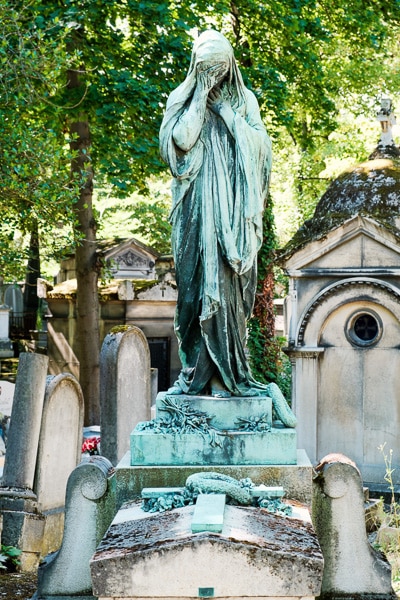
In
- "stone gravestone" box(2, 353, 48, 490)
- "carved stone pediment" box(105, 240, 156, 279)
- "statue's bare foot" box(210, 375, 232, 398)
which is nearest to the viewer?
"statue's bare foot" box(210, 375, 232, 398)

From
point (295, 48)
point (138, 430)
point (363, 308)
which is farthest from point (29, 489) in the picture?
point (295, 48)

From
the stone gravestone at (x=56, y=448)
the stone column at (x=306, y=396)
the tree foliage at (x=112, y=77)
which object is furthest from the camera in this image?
the tree foliage at (x=112, y=77)

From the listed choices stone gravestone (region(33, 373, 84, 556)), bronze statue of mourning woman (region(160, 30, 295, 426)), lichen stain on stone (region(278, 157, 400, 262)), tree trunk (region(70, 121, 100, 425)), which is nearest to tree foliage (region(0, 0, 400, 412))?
tree trunk (region(70, 121, 100, 425))

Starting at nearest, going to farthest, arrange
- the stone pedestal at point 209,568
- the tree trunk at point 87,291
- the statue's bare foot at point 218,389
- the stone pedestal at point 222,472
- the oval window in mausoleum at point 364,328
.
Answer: the stone pedestal at point 209,568 → the stone pedestal at point 222,472 → the statue's bare foot at point 218,389 → the oval window in mausoleum at point 364,328 → the tree trunk at point 87,291

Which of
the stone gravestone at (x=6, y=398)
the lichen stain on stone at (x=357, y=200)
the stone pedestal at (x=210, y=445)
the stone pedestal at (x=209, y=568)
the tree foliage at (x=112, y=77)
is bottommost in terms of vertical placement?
the stone pedestal at (x=209, y=568)

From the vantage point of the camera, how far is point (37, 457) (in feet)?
29.3

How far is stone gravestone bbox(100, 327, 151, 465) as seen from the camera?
29.5ft

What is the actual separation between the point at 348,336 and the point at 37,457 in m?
4.10

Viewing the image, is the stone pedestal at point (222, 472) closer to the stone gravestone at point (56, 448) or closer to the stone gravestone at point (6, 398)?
the stone gravestone at point (56, 448)

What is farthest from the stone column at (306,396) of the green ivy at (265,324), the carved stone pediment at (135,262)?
the carved stone pediment at (135,262)

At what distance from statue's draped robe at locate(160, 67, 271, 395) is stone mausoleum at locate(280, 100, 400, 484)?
5430mm

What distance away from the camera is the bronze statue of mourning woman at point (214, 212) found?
5508 mm

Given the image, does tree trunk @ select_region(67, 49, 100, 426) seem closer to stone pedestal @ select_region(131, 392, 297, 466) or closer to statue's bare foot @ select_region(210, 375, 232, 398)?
statue's bare foot @ select_region(210, 375, 232, 398)

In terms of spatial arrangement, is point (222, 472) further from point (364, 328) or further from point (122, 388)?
point (364, 328)
